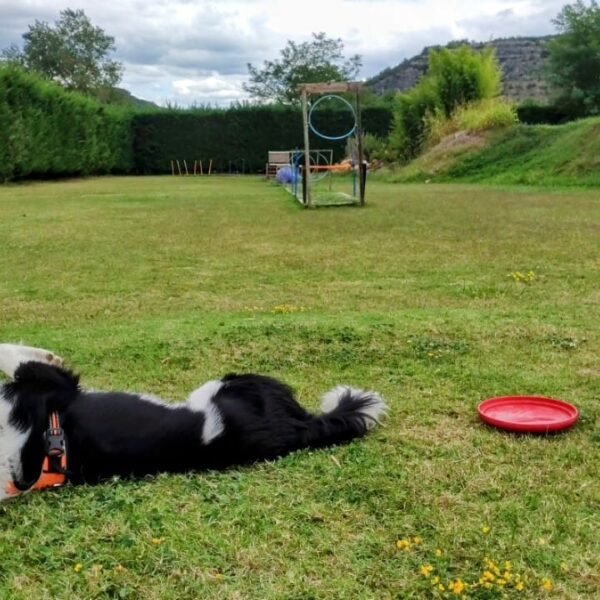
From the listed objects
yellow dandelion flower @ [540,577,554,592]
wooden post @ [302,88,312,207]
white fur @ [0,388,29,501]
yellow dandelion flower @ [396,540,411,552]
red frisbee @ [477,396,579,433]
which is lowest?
yellow dandelion flower @ [540,577,554,592]

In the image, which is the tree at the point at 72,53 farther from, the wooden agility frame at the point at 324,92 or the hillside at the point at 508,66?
the wooden agility frame at the point at 324,92

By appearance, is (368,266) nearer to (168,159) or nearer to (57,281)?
(57,281)

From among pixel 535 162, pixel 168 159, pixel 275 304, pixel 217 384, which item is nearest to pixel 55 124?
pixel 168 159

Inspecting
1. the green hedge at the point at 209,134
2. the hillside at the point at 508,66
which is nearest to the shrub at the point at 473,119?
the green hedge at the point at 209,134

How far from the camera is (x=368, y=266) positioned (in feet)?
25.8

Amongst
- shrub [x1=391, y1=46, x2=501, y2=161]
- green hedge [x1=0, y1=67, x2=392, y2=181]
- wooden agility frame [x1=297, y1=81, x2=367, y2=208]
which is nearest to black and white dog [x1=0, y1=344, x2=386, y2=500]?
wooden agility frame [x1=297, y1=81, x2=367, y2=208]

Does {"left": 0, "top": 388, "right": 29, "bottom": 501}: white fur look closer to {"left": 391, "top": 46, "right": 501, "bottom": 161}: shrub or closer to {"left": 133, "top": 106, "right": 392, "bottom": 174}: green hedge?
{"left": 391, "top": 46, "right": 501, "bottom": 161}: shrub

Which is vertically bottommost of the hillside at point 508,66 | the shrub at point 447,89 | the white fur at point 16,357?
the white fur at point 16,357

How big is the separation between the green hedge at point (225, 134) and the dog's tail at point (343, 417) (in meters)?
31.4

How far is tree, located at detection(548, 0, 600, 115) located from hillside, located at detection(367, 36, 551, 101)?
8.94m

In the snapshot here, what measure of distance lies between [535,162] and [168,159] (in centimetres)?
1838

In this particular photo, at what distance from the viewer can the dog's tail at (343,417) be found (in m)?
3.08

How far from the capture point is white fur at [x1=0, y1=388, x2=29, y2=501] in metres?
2.48

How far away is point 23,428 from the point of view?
2.51m
